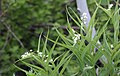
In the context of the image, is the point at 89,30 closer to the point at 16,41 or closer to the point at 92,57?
the point at 92,57

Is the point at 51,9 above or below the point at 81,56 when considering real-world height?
above

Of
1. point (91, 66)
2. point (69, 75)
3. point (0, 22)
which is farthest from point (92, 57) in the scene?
point (0, 22)

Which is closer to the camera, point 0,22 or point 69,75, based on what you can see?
point 69,75

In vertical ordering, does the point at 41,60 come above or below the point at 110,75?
above

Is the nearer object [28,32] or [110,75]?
[110,75]

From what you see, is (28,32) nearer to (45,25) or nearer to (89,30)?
(45,25)

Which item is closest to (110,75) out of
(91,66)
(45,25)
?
(91,66)

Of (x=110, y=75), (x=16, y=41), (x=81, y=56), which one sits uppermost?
(x=16, y=41)

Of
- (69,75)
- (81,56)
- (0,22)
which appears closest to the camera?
(81,56)

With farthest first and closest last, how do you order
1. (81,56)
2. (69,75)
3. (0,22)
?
(0,22) → (69,75) → (81,56)
